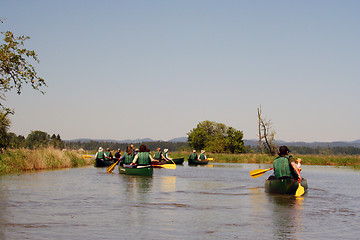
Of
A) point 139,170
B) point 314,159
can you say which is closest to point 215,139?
point 314,159

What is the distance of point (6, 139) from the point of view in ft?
87.3

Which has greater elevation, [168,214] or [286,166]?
[286,166]

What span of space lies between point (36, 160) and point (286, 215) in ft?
73.2

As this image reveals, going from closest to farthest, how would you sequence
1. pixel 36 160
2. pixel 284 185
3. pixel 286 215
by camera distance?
pixel 286 215
pixel 284 185
pixel 36 160

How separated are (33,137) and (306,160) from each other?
113 m

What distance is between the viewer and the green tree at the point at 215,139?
107 m

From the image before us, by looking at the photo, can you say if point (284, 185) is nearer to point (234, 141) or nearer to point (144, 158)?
point (144, 158)

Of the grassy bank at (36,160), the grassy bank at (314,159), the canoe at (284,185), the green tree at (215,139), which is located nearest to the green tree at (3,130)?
the grassy bank at (36,160)

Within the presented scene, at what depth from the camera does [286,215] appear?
13.4 metres

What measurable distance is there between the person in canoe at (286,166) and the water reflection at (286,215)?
2.76ft

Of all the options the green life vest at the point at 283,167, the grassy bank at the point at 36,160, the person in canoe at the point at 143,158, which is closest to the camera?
the green life vest at the point at 283,167

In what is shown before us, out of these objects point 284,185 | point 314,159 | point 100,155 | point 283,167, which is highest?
point 100,155

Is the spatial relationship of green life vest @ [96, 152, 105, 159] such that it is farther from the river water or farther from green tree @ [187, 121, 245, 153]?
green tree @ [187, 121, 245, 153]

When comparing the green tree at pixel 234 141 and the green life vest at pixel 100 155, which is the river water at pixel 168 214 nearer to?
the green life vest at pixel 100 155
